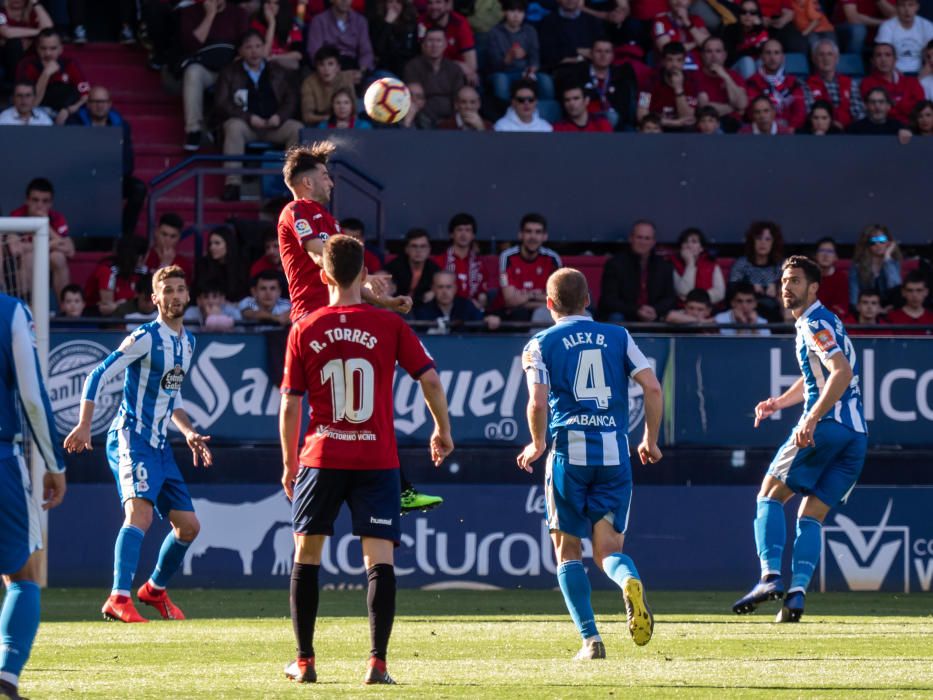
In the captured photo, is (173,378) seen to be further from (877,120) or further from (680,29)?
(680,29)

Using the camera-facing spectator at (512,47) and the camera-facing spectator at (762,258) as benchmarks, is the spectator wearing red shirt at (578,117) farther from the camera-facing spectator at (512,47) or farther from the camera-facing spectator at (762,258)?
the camera-facing spectator at (762,258)

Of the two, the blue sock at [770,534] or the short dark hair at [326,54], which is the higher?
the short dark hair at [326,54]

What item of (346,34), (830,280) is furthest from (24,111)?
(830,280)

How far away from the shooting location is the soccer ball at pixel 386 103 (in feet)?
40.6

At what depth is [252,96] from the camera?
16438 mm

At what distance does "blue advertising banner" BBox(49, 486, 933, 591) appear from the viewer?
1358 cm

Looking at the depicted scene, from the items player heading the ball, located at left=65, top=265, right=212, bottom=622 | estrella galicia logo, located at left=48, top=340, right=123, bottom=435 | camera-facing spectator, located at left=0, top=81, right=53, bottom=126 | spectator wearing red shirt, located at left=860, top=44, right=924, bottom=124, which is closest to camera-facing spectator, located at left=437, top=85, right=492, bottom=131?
camera-facing spectator, located at left=0, top=81, right=53, bottom=126

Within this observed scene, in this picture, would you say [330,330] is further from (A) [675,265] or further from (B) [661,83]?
(B) [661,83]

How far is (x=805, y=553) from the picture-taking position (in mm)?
10258

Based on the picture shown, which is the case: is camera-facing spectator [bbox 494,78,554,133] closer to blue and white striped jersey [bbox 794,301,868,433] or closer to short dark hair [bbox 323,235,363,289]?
blue and white striped jersey [bbox 794,301,868,433]

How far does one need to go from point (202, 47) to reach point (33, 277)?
4.86 meters

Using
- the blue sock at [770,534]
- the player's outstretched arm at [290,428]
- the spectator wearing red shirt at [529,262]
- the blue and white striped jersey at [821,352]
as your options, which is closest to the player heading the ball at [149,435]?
the player's outstretched arm at [290,428]

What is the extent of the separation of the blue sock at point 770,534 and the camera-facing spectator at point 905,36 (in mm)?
9918

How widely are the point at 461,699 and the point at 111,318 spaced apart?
7.67 meters
